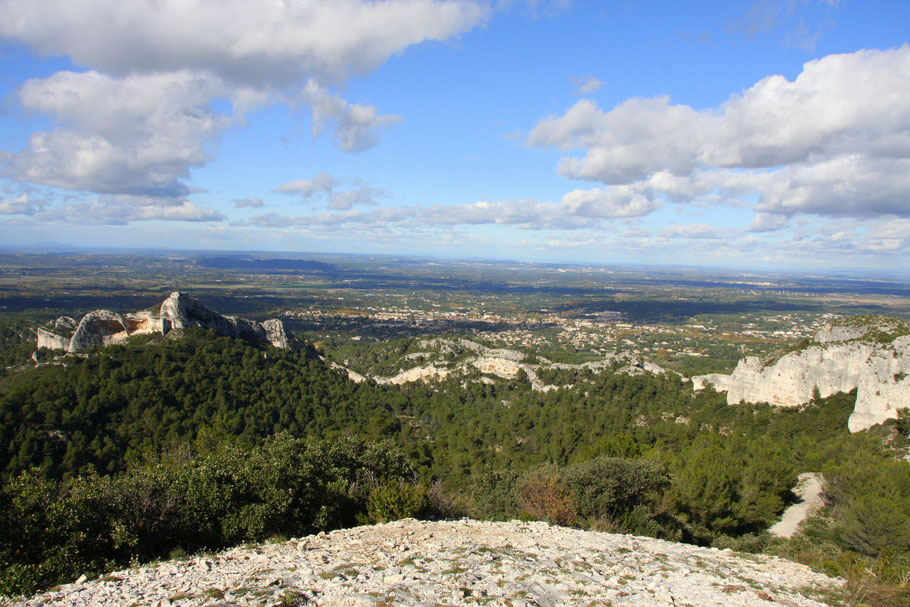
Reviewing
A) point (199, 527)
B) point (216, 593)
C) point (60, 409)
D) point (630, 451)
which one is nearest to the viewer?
point (216, 593)

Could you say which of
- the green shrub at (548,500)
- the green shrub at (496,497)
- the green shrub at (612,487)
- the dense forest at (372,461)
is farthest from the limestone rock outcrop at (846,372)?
the green shrub at (496,497)

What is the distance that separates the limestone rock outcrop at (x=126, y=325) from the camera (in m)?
39.5

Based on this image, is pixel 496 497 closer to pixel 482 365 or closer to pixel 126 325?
pixel 126 325

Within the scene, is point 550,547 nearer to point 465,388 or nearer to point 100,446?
point 100,446

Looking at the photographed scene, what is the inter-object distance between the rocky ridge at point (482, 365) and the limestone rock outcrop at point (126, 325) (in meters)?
16.1

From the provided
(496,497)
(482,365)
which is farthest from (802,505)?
(482,365)

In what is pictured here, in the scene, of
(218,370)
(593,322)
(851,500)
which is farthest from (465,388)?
(593,322)

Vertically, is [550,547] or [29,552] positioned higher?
[29,552]

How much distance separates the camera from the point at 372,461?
1981 cm

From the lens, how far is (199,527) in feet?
41.2

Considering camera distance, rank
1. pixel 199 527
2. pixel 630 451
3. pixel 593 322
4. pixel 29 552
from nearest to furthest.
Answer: pixel 29 552 → pixel 199 527 → pixel 630 451 → pixel 593 322

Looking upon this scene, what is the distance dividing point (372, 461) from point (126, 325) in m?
34.6

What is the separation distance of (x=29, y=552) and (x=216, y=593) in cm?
479

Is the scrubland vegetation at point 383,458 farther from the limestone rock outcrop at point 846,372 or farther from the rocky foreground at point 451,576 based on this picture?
the rocky foreground at point 451,576
